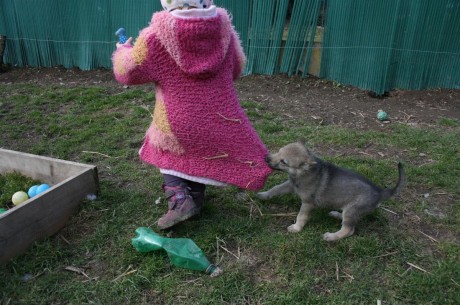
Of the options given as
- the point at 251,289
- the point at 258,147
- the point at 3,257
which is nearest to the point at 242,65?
the point at 258,147

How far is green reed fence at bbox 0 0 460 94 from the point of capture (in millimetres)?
7352

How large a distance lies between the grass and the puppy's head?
1.77ft

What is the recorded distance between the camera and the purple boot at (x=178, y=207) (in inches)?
124

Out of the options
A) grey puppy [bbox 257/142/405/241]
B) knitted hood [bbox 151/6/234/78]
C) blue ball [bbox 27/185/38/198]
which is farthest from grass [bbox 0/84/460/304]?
knitted hood [bbox 151/6/234/78]

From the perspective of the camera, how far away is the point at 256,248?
3125 mm

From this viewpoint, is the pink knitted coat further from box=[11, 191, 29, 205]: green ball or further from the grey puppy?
box=[11, 191, 29, 205]: green ball

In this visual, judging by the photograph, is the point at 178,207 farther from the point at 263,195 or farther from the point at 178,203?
the point at 263,195

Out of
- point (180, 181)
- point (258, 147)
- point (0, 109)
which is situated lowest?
point (0, 109)

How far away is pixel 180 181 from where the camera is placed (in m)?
3.38

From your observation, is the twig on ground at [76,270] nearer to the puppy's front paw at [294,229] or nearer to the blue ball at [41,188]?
the blue ball at [41,188]

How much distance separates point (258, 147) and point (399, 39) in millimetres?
5281

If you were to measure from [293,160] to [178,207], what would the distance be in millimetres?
1011

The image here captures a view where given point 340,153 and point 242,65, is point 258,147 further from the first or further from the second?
point 340,153

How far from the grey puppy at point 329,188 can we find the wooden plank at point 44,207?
1.67 metres
